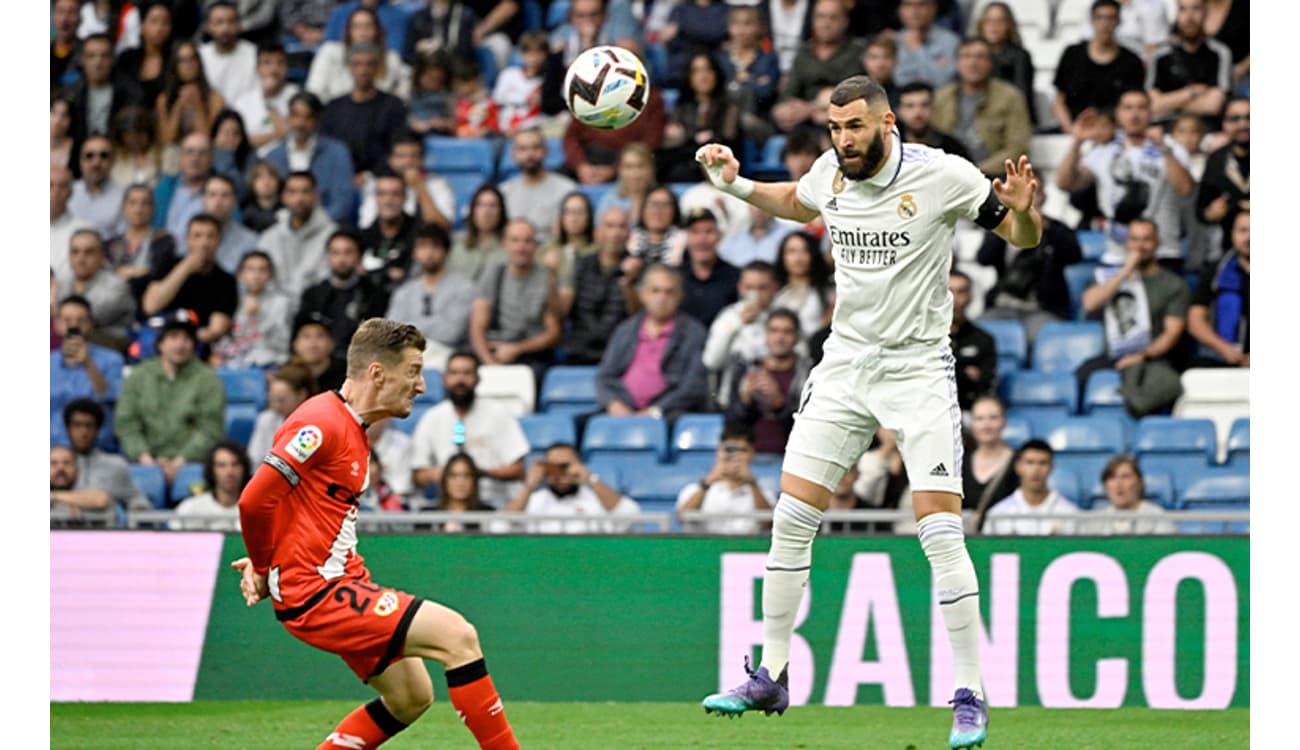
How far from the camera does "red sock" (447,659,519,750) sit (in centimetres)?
691

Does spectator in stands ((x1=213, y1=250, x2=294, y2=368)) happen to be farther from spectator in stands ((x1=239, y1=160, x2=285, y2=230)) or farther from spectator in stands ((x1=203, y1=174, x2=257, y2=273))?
spectator in stands ((x1=239, y1=160, x2=285, y2=230))

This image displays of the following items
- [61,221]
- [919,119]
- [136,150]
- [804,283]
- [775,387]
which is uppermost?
[919,119]

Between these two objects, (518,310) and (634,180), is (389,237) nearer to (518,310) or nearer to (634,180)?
(518,310)

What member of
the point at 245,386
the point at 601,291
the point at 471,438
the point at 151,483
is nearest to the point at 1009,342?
the point at 601,291

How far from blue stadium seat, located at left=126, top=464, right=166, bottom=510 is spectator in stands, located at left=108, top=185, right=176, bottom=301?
201 centimetres

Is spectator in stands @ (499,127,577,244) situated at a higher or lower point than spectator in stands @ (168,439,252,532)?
higher

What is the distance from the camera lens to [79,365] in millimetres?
14594

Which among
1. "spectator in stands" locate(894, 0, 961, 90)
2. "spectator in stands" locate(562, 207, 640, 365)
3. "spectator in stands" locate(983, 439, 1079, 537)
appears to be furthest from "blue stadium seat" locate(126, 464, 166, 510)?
"spectator in stands" locate(894, 0, 961, 90)

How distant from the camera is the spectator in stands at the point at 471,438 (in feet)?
43.3

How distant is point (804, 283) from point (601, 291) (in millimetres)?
1655

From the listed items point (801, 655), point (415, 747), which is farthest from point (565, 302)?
point (415, 747)

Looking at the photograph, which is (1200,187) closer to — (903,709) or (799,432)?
(903,709)

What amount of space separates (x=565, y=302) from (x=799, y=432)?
639cm

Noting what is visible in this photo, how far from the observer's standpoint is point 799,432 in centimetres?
829
